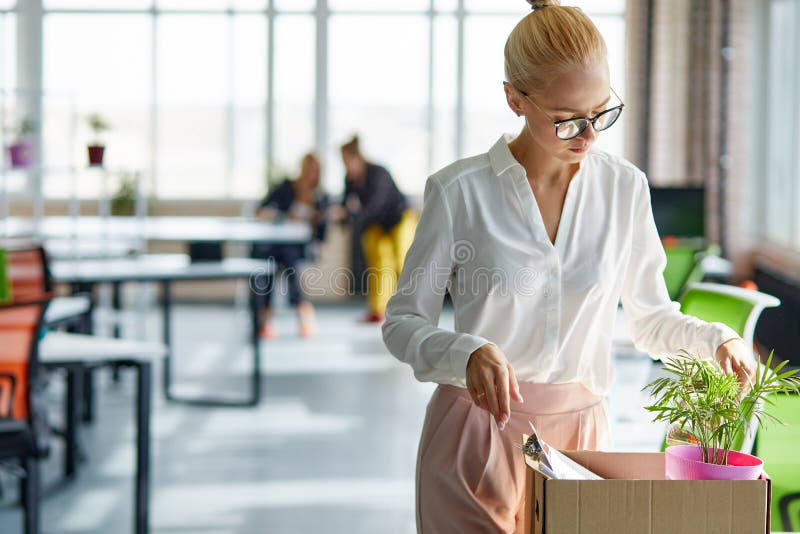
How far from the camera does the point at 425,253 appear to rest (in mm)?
1451

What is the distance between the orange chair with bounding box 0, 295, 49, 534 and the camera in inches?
121

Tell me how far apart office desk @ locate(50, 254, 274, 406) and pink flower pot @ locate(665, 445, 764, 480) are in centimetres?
432

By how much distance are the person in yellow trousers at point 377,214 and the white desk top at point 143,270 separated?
2.46 m

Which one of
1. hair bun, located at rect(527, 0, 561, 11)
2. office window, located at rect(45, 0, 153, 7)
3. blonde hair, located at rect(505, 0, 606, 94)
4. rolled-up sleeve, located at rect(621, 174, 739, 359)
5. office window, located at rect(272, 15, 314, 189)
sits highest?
office window, located at rect(45, 0, 153, 7)

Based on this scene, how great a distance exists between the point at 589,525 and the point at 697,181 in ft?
27.0

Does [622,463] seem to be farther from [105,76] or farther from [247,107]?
[105,76]

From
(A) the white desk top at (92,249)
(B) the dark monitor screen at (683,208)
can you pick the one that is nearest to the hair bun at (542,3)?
(A) the white desk top at (92,249)

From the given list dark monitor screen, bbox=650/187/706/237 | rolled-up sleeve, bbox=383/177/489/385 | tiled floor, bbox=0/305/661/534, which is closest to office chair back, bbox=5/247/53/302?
tiled floor, bbox=0/305/661/534

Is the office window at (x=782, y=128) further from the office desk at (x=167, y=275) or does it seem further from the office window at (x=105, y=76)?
the office window at (x=105, y=76)

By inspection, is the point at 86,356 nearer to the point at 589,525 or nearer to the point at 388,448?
the point at 388,448

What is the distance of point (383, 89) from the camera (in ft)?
35.4

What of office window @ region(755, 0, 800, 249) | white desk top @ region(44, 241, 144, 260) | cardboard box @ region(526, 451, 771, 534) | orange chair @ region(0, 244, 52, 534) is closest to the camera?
cardboard box @ region(526, 451, 771, 534)

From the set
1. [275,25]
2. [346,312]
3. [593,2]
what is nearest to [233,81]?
[275,25]

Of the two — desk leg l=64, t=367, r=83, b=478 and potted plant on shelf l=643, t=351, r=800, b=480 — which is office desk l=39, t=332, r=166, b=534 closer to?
desk leg l=64, t=367, r=83, b=478
